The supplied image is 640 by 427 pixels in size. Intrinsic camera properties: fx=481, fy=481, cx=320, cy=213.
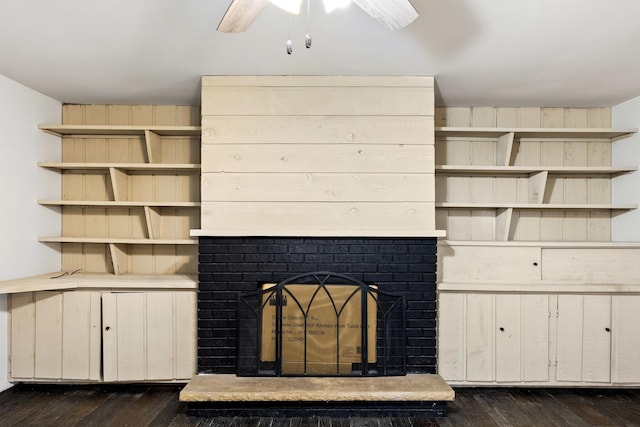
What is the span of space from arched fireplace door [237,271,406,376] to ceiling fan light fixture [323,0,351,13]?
172 centimetres

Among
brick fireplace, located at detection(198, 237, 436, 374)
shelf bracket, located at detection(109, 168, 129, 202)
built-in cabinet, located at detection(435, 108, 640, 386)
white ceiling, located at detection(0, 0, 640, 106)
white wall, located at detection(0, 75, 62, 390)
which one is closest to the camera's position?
white ceiling, located at detection(0, 0, 640, 106)

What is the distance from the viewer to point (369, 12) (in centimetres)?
197

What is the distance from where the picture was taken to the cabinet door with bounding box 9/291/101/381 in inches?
140

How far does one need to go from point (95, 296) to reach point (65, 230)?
89 cm

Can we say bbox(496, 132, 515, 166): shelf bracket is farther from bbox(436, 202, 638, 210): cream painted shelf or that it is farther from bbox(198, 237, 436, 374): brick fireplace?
bbox(198, 237, 436, 374): brick fireplace

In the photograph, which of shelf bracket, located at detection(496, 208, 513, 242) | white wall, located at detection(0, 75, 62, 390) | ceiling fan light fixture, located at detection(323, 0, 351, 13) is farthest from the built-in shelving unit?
shelf bracket, located at detection(496, 208, 513, 242)

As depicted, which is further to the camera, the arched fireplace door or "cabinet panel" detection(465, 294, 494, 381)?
"cabinet panel" detection(465, 294, 494, 381)

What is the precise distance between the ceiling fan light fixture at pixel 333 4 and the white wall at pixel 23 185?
100 inches

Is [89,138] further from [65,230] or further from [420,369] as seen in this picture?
[420,369]

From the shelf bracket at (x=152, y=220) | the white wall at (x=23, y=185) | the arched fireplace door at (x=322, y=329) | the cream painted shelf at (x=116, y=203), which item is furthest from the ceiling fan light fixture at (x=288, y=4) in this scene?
the white wall at (x=23, y=185)

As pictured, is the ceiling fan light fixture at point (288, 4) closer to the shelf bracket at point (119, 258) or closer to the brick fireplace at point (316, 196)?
the brick fireplace at point (316, 196)

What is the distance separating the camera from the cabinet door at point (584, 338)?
11.7 ft

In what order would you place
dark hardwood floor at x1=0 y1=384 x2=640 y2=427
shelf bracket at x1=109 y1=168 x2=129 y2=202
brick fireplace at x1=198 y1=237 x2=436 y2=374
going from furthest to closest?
shelf bracket at x1=109 y1=168 x2=129 y2=202 < brick fireplace at x1=198 y1=237 x2=436 y2=374 < dark hardwood floor at x1=0 y1=384 x2=640 y2=427

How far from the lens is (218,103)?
3.35 m
